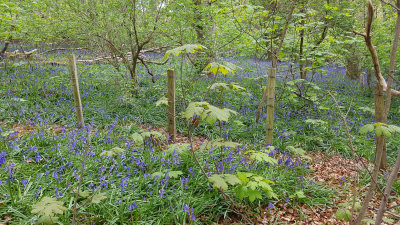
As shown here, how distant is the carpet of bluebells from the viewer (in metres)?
2.48

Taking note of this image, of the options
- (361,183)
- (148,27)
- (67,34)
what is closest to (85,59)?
(67,34)

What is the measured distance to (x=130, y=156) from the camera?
3.58 m

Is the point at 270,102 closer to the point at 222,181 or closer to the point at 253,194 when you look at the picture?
the point at 253,194

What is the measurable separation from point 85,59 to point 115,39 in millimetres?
3670

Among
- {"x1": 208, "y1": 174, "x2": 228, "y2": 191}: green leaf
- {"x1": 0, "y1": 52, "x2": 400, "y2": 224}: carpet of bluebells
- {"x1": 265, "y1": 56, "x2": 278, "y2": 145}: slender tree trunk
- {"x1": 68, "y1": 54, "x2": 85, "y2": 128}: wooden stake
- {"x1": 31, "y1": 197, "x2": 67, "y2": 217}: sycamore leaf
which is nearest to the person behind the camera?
{"x1": 31, "y1": 197, "x2": 67, "y2": 217}: sycamore leaf

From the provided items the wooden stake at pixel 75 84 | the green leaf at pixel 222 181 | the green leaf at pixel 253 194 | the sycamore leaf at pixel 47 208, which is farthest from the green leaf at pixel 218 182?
the wooden stake at pixel 75 84

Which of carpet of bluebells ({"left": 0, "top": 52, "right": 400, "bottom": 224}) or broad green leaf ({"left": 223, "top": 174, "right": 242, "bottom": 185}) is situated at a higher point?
broad green leaf ({"left": 223, "top": 174, "right": 242, "bottom": 185})

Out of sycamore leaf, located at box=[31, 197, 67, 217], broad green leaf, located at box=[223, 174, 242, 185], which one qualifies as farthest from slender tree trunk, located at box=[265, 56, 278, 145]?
sycamore leaf, located at box=[31, 197, 67, 217]

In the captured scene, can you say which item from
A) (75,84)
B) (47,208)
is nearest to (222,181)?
(47,208)

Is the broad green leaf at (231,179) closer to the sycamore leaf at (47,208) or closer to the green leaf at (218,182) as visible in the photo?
the green leaf at (218,182)

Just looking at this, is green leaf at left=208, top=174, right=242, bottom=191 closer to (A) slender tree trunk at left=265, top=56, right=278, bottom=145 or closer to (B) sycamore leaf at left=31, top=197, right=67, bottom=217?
(B) sycamore leaf at left=31, top=197, right=67, bottom=217

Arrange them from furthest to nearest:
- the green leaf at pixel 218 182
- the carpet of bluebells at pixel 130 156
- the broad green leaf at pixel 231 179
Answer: the carpet of bluebells at pixel 130 156, the broad green leaf at pixel 231 179, the green leaf at pixel 218 182

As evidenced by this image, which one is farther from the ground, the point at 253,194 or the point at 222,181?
the point at 222,181

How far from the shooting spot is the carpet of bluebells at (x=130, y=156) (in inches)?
97.6
